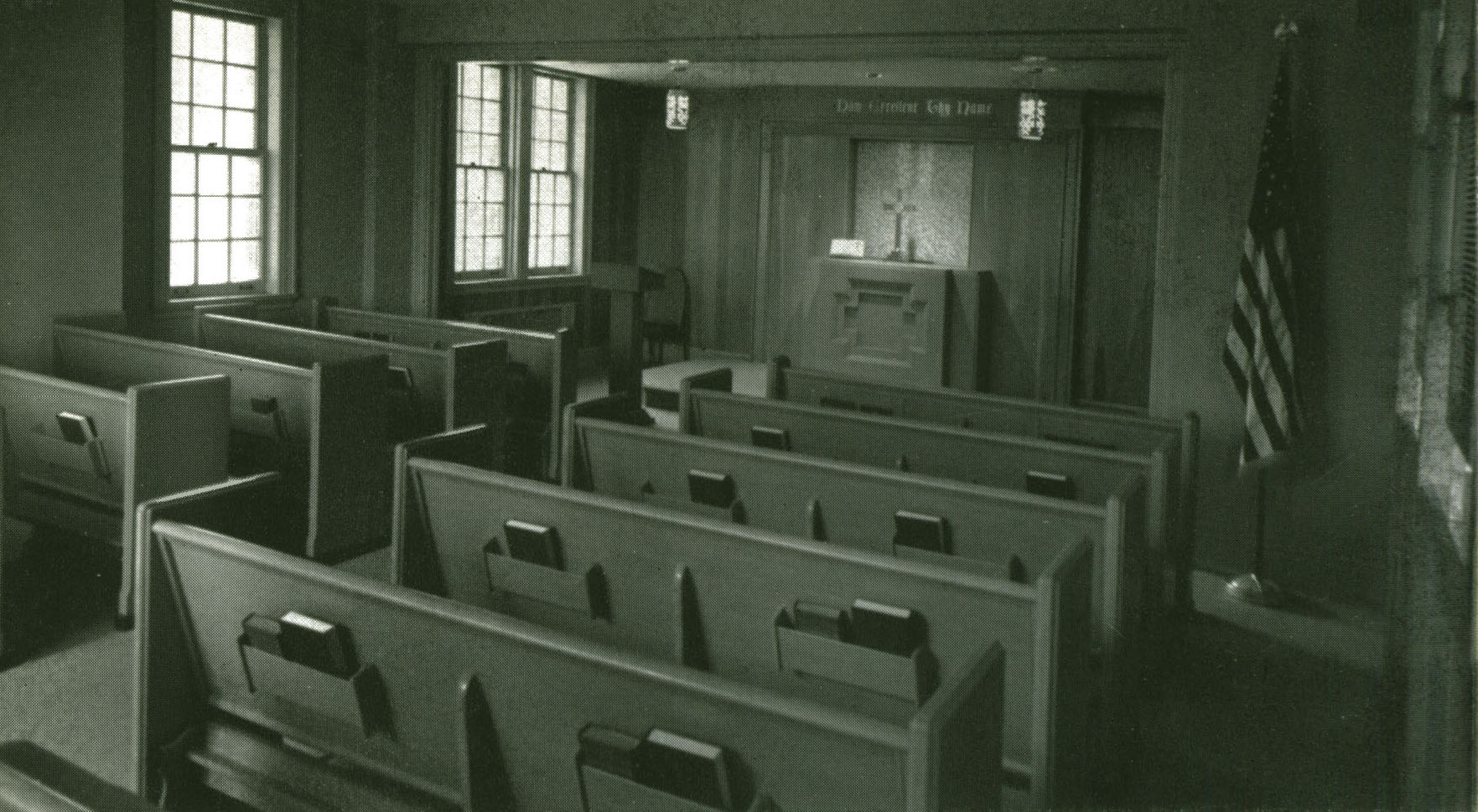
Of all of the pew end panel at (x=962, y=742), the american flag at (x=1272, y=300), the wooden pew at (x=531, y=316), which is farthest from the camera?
the wooden pew at (x=531, y=316)

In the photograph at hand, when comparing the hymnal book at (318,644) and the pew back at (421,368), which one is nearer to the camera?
the hymnal book at (318,644)

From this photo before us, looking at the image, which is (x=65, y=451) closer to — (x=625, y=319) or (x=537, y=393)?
(x=537, y=393)

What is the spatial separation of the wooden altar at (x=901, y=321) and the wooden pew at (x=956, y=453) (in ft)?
15.7

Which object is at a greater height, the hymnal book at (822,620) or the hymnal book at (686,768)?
the hymnal book at (822,620)

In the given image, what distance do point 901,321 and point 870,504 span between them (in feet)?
20.3

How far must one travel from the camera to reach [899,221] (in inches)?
387

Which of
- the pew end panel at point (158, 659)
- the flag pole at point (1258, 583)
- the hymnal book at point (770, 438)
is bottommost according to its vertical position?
the flag pole at point (1258, 583)

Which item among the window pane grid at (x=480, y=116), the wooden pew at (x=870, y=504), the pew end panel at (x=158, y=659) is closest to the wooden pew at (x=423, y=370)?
the wooden pew at (x=870, y=504)

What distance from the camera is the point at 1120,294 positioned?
9047mm

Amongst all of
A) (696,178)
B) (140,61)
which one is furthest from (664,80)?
(140,61)

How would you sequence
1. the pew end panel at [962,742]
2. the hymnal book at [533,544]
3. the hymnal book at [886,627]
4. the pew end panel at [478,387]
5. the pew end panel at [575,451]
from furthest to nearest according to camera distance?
the pew end panel at [478,387], the pew end panel at [575,451], the hymnal book at [533,544], the hymnal book at [886,627], the pew end panel at [962,742]

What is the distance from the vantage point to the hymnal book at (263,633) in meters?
2.16

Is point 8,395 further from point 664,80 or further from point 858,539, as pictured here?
point 664,80

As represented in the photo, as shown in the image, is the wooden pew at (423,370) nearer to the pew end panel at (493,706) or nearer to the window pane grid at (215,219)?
the window pane grid at (215,219)
